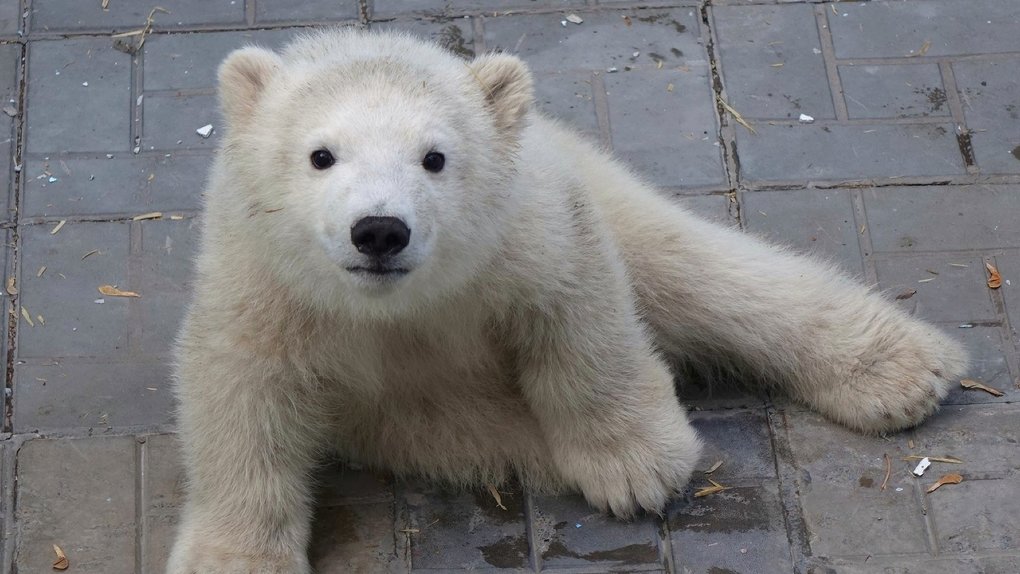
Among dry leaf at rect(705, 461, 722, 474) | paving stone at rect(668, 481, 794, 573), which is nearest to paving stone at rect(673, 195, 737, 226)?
dry leaf at rect(705, 461, 722, 474)

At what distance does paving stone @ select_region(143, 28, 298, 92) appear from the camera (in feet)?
21.9

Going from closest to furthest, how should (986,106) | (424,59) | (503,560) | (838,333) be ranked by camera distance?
(424,59)
(503,560)
(838,333)
(986,106)

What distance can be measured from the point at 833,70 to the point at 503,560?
9.99 feet

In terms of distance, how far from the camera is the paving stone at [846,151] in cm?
625

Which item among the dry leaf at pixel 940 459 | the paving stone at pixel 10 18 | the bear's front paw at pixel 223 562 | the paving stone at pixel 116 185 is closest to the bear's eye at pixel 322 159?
the bear's front paw at pixel 223 562

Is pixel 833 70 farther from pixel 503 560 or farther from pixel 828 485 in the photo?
pixel 503 560

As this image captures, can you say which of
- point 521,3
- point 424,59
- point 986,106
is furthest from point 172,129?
point 986,106

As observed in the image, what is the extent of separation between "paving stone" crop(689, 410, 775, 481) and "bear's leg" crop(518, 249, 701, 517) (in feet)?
0.62

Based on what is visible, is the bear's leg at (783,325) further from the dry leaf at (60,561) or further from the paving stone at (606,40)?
the dry leaf at (60,561)

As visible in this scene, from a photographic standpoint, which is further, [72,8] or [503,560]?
[72,8]

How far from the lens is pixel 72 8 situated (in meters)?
6.95

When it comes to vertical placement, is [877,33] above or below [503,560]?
above

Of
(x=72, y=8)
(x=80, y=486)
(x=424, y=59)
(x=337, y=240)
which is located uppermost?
(x=424, y=59)

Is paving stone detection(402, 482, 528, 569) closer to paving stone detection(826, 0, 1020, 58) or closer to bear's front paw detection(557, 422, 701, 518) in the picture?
bear's front paw detection(557, 422, 701, 518)
